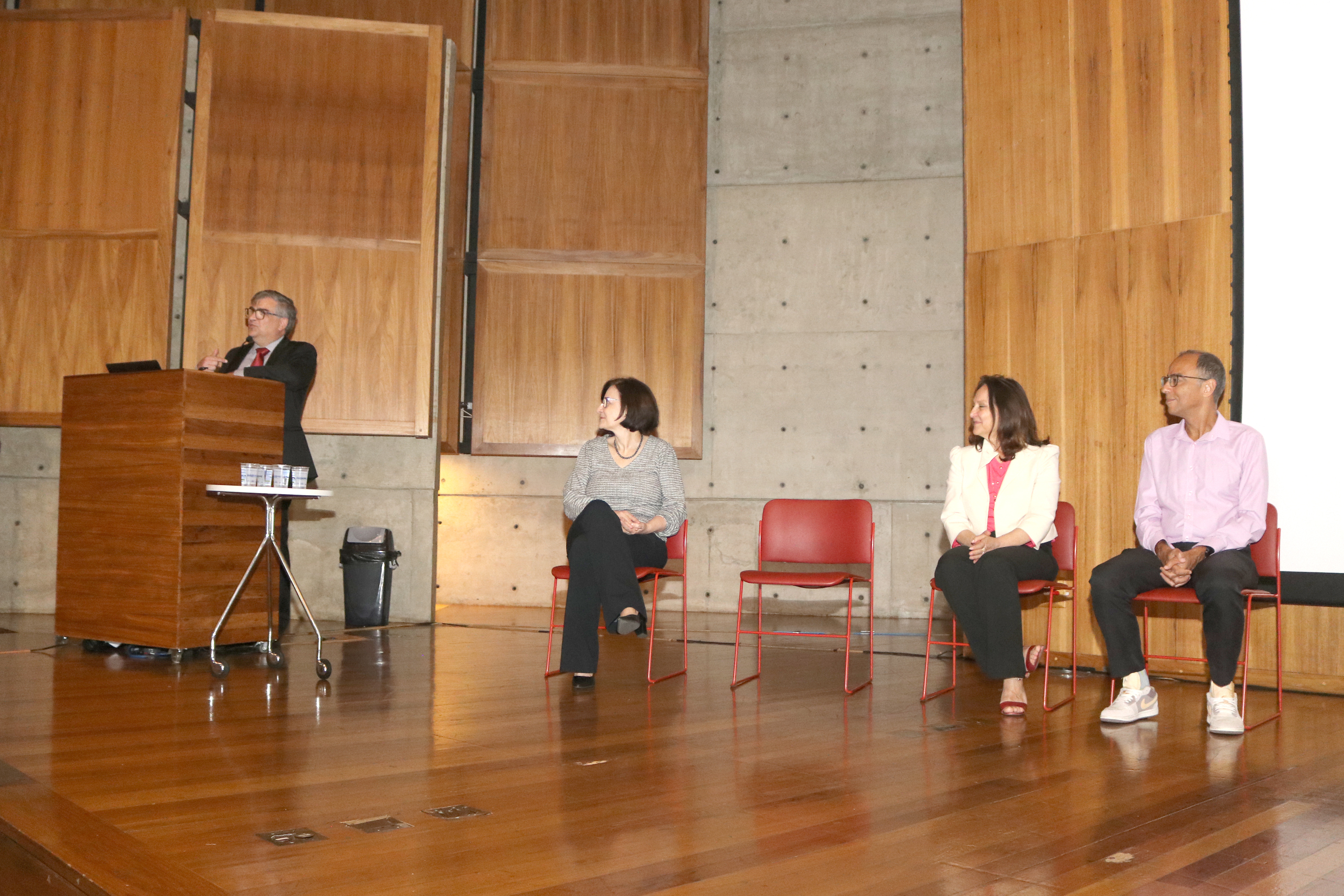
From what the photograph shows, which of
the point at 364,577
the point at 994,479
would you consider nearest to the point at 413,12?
the point at 364,577

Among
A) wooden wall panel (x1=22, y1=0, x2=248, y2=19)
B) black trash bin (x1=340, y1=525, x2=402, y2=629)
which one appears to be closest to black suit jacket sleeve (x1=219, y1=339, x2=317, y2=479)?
black trash bin (x1=340, y1=525, x2=402, y2=629)

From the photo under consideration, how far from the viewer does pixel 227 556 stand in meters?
4.46

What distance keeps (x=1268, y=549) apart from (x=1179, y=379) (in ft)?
2.16

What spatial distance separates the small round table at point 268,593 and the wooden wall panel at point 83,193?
2.40m

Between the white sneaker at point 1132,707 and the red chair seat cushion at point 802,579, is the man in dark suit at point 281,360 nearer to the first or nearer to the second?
the red chair seat cushion at point 802,579

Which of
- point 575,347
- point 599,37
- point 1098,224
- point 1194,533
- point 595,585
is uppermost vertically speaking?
point 599,37

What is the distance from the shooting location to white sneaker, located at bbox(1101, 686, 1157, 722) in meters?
3.41

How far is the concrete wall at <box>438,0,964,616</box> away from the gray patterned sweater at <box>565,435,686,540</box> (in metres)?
2.96

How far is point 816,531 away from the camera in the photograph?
443 centimetres

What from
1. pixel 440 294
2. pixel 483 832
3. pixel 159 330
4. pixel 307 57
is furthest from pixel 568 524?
pixel 483 832

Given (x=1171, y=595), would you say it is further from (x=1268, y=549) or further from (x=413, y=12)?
(x=413, y=12)

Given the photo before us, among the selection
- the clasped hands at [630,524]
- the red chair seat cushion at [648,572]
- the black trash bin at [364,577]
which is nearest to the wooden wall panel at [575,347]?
the black trash bin at [364,577]

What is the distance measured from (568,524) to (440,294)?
6.27 feet

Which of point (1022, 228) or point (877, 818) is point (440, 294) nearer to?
point (1022, 228)
